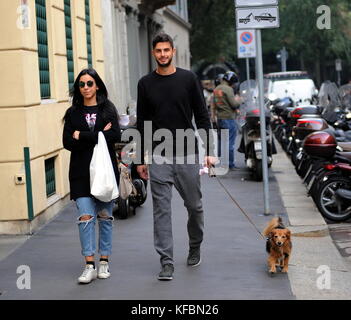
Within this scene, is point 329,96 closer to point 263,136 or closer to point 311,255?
point 263,136

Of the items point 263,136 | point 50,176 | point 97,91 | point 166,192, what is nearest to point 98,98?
point 97,91

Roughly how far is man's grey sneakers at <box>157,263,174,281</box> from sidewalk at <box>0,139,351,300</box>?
0.07 m

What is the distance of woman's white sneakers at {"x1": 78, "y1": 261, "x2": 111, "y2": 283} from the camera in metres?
7.12

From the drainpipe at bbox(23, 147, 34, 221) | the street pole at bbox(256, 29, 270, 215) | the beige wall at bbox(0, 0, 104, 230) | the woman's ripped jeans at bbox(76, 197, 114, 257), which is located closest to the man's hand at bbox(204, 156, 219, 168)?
the woman's ripped jeans at bbox(76, 197, 114, 257)

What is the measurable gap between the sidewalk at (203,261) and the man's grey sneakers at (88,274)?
0.20 ft

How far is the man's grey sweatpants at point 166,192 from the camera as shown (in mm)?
7250

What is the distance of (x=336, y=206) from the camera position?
10.6 metres

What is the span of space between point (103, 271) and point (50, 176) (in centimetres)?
407

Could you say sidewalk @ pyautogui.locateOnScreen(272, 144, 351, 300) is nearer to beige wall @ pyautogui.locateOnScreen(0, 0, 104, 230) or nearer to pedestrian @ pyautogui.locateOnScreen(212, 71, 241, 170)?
beige wall @ pyautogui.locateOnScreen(0, 0, 104, 230)

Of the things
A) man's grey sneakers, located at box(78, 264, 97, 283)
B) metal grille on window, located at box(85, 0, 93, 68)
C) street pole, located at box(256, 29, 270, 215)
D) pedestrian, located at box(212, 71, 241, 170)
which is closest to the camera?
man's grey sneakers, located at box(78, 264, 97, 283)

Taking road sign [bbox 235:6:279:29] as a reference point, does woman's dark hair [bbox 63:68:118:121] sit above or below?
below

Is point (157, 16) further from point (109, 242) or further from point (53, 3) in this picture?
point (109, 242)
